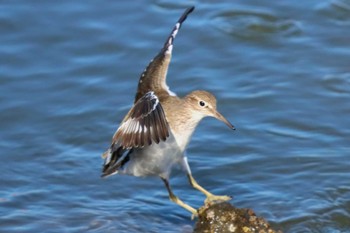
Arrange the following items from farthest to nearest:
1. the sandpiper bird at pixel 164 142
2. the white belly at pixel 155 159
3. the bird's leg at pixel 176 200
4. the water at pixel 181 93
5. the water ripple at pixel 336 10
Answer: the water ripple at pixel 336 10, the water at pixel 181 93, the bird's leg at pixel 176 200, the white belly at pixel 155 159, the sandpiper bird at pixel 164 142

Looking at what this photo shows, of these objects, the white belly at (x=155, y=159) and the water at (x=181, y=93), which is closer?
the white belly at (x=155, y=159)

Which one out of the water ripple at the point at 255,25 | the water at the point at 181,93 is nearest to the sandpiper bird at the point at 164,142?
the water at the point at 181,93

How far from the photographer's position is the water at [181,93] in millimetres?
9641

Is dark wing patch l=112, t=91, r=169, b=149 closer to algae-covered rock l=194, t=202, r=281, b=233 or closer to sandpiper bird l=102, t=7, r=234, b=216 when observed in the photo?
sandpiper bird l=102, t=7, r=234, b=216

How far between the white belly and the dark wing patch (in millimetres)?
446

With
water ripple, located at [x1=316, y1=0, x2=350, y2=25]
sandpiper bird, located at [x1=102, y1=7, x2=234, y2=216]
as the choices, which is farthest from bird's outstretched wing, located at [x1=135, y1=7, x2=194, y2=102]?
water ripple, located at [x1=316, y1=0, x2=350, y2=25]

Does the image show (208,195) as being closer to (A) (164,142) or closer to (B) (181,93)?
(A) (164,142)

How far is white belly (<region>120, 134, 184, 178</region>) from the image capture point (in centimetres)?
919

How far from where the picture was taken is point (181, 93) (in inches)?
461

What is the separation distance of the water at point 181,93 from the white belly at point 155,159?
0.49 metres

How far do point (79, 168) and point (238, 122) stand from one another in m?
1.90

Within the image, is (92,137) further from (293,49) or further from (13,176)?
(293,49)

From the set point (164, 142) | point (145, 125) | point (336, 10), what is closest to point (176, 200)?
point (164, 142)

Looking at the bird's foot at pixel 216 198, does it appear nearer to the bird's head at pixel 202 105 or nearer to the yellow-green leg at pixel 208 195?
the yellow-green leg at pixel 208 195
